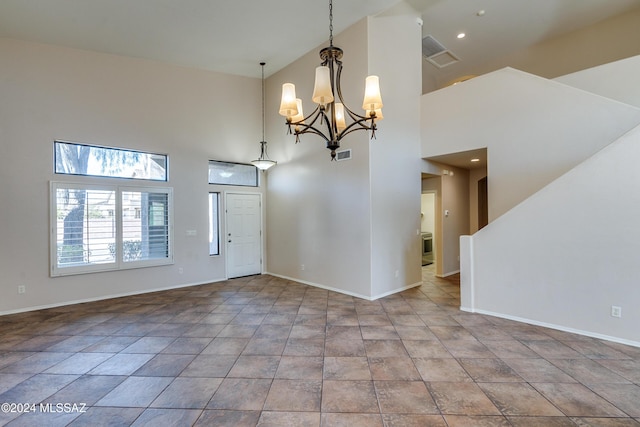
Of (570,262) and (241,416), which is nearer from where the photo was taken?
(241,416)

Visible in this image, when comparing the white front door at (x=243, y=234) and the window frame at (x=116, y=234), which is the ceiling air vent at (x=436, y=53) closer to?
the white front door at (x=243, y=234)

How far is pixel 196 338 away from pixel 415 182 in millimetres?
4649

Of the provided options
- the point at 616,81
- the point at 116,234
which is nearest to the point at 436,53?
the point at 616,81

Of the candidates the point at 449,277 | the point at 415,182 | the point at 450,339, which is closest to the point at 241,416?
the point at 450,339

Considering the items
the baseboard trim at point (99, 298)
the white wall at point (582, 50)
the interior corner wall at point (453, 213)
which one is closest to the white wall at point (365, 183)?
the interior corner wall at point (453, 213)

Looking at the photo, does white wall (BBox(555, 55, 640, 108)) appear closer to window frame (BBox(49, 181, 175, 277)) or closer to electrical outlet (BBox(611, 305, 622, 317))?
electrical outlet (BBox(611, 305, 622, 317))

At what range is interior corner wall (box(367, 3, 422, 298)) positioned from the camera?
496 cm

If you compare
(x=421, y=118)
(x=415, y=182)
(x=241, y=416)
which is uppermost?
(x=421, y=118)

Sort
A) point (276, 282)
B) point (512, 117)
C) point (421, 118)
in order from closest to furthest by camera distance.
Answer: point (512, 117), point (421, 118), point (276, 282)

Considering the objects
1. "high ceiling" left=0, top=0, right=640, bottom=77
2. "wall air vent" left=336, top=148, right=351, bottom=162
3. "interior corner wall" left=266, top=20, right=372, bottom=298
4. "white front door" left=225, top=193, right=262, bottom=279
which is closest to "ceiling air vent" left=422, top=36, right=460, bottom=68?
"high ceiling" left=0, top=0, right=640, bottom=77

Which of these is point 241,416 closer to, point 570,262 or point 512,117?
point 570,262

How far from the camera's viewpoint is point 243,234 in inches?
267

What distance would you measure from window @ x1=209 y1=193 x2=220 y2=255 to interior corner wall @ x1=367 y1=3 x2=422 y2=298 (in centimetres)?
359

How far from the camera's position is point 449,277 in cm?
662
